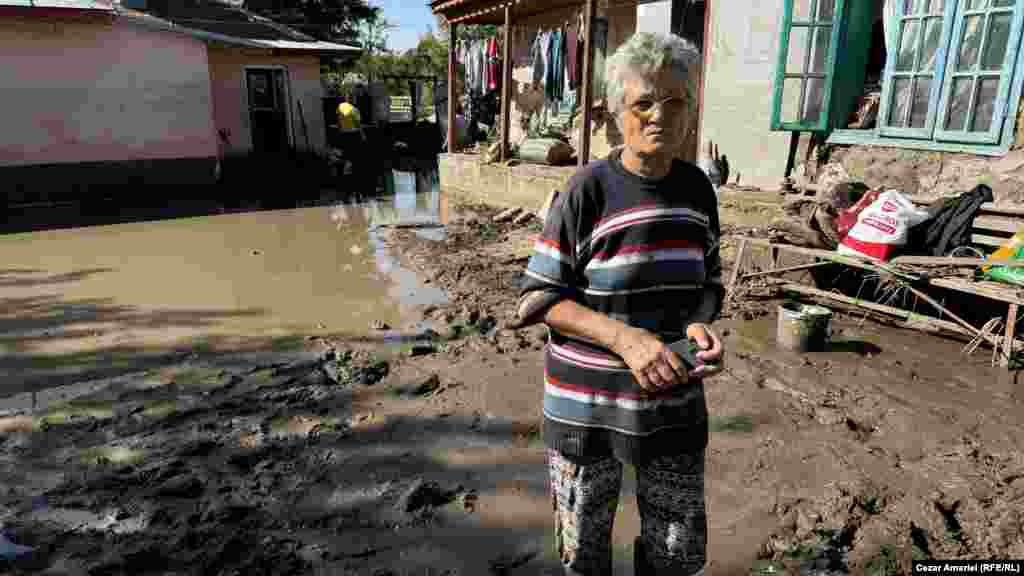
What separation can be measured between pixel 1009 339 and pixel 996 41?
266 cm

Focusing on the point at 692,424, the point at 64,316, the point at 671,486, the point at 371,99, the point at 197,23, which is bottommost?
the point at 64,316

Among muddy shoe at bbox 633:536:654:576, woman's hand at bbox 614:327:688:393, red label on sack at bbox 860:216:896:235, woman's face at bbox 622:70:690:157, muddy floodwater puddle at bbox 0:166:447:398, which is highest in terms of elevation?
woman's face at bbox 622:70:690:157

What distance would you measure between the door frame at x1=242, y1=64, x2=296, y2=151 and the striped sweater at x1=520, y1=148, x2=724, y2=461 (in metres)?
14.9

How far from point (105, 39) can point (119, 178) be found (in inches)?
102

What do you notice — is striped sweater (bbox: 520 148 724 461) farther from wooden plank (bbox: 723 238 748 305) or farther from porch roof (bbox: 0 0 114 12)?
porch roof (bbox: 0 0 114 12)

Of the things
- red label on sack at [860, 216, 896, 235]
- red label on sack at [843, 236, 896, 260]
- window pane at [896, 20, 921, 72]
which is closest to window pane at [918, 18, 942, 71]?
window pane at [896, 20, 921, 72]

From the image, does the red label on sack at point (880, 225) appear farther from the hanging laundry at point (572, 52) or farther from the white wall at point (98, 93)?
the white wall at point (98, 93)

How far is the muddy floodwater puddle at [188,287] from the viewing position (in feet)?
17.1

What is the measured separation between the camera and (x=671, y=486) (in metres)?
1.68

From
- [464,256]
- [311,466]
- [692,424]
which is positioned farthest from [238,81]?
[692,424]

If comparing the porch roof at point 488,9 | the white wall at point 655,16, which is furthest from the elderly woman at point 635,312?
the porch roof at point 488,9

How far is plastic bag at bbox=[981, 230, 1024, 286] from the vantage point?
13.7 ft

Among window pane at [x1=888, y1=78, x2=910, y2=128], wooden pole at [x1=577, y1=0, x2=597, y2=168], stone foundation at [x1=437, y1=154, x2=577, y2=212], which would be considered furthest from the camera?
stone foundation at [x1=437, y1=154, x2=577, y2=212]

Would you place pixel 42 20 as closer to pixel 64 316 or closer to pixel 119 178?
pixel 119 178
